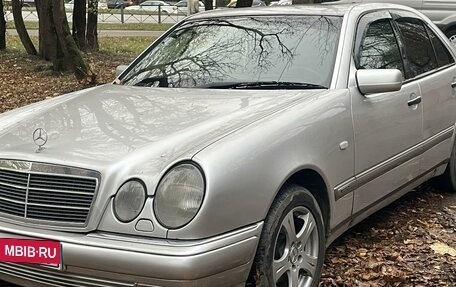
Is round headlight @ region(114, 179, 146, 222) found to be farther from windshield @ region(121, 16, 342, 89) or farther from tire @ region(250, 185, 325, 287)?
windshield @ region(121, 16, 342, 89)

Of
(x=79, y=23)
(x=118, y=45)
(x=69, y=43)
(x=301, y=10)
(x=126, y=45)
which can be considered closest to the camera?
(x=301, y=10)

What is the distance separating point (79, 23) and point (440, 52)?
11.2m

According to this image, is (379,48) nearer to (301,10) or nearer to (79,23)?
(301,10)

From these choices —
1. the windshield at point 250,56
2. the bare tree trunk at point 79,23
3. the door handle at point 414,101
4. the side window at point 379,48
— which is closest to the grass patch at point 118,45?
the bare tree trunk at point 79,23

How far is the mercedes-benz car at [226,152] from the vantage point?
2594 millimetres

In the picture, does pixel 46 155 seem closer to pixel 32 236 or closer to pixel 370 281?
pixel 32 236

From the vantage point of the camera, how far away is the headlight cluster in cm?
257

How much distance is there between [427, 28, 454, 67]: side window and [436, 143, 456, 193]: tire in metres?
0.72

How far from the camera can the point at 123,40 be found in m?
21.1

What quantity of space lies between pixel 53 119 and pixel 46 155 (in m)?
0.66

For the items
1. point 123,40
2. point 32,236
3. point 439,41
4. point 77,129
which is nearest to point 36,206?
point 32,236

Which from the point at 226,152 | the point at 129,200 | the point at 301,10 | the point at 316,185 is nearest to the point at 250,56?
the point at 301,10

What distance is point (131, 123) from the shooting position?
319 centimetres

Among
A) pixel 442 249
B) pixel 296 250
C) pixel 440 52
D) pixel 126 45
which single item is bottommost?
pixel 126 45
